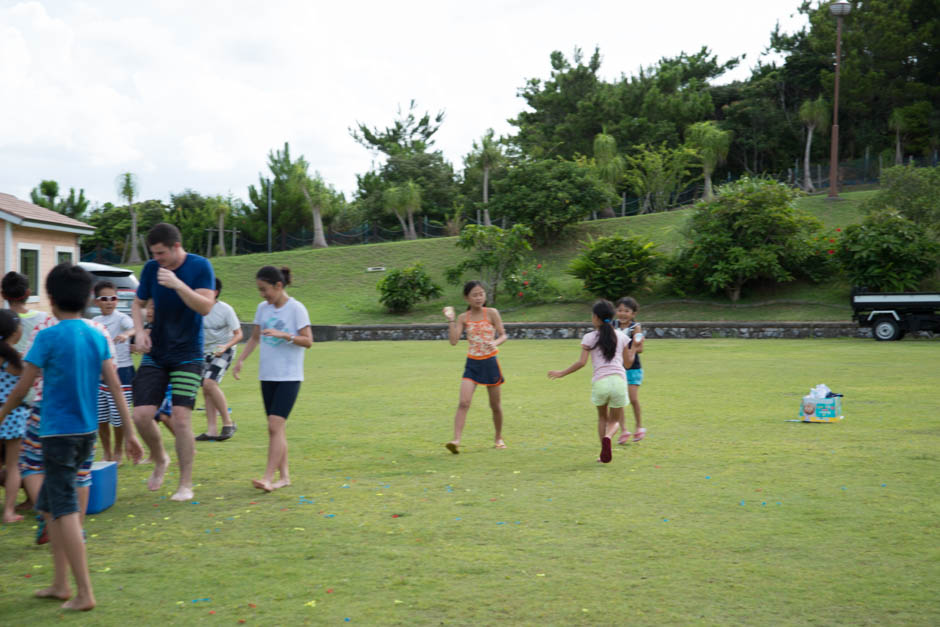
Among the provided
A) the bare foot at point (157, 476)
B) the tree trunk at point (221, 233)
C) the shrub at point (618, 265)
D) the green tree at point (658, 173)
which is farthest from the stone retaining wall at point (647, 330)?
the tree trunk at point (221, 233)

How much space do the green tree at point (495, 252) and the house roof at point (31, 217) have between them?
12958 millimetres

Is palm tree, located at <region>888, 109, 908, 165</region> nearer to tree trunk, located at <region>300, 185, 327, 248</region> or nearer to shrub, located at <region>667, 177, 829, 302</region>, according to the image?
shrub, located at <region>667, 177, 829, 302</region>

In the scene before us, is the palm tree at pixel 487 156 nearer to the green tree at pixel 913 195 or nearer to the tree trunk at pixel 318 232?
the tree trunk at pixel 318 232

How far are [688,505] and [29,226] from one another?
2254 cm

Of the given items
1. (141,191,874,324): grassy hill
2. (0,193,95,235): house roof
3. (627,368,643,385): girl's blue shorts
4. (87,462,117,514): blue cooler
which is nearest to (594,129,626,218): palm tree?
(141,191,874,324): grassy hill

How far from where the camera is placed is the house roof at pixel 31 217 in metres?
21.6

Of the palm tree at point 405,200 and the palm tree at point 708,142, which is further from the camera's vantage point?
the palm tree at point 405,200

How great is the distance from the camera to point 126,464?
6.93m

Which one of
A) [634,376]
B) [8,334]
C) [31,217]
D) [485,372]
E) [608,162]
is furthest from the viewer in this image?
[608,162]

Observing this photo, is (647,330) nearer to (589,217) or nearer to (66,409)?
(589,217)

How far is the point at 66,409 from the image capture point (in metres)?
3.62

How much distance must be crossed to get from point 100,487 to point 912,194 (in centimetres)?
2901

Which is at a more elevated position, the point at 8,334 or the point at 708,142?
the point at 708,142

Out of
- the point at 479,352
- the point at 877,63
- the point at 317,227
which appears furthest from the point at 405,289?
the point at 877,63
